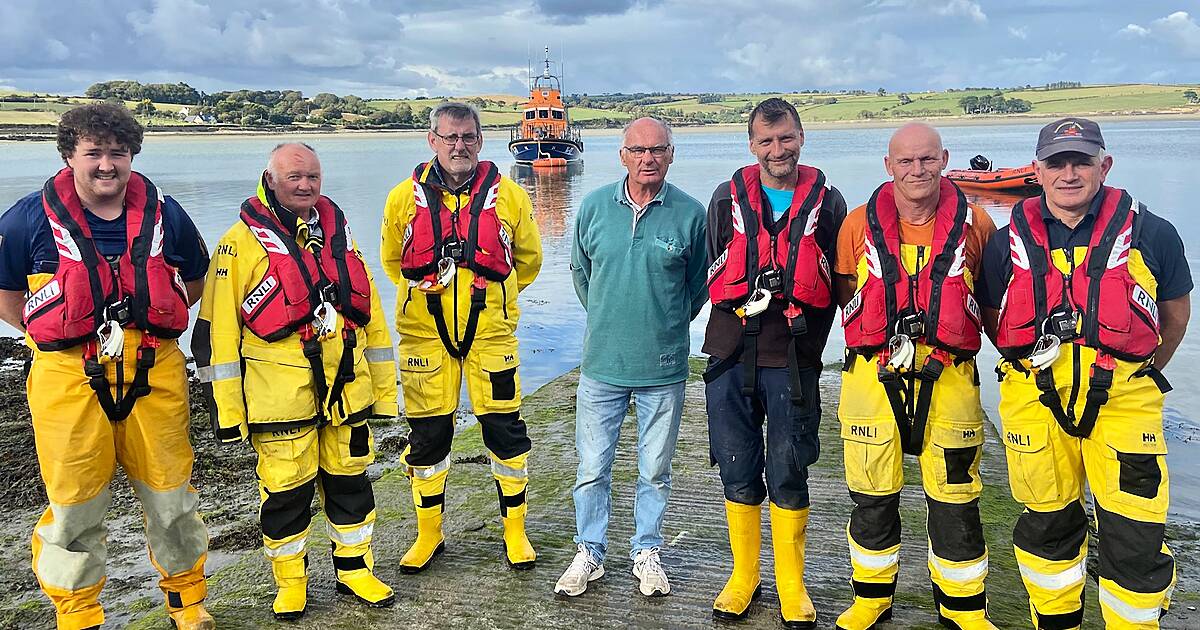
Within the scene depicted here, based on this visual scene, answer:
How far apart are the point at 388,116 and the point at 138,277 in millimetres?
92147

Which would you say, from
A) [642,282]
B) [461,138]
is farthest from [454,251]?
[642,282]

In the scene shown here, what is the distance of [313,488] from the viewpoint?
388cm

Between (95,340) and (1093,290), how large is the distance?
155 inches

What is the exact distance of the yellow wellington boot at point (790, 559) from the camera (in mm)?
3770

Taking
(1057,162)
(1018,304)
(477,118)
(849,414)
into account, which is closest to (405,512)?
(477,118)

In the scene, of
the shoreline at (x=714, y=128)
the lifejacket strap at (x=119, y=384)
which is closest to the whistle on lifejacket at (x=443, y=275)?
the lifejacket strap at (x=119, y=384)

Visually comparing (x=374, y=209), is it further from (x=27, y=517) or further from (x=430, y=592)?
(x=430, y=592)

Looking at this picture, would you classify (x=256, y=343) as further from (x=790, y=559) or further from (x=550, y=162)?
(x=550, y=162)

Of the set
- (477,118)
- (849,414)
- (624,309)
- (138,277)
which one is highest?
(477,118)

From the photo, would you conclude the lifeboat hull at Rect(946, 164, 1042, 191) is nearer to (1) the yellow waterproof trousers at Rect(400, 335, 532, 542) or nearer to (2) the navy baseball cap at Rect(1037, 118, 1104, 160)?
(2) the navy baseball cap at Rect(1037, 118, 1104, 160)

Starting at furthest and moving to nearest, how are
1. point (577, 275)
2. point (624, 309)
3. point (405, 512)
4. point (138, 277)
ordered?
point (405, 512) → point (577, 275) → point (624, 309) → point (138, 277)

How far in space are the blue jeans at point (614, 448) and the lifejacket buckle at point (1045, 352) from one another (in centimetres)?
154

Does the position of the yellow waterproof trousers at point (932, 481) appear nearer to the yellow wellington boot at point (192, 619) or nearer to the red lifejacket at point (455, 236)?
the red lifejacket at point (455, 236)

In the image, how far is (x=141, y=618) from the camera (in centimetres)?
417
